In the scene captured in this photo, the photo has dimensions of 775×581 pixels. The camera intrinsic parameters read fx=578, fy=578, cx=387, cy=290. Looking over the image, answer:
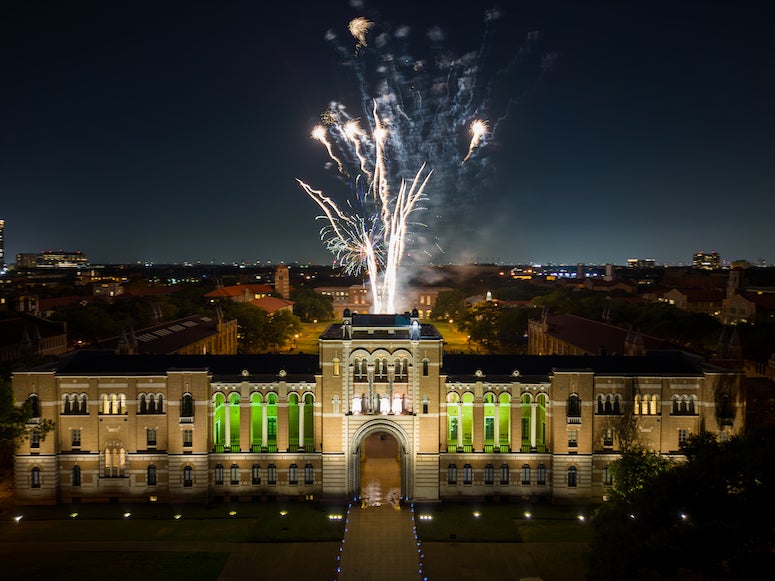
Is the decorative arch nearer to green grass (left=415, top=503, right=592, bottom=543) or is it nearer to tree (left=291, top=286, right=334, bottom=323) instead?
green grass (left=415, top=503, right=592, bottom=543)

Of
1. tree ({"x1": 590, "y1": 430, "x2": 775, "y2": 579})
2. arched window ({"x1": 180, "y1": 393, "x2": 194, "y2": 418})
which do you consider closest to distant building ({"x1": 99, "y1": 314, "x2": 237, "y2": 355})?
arched window ({"x1": 180, "y1": 393, "x2": 194, "y2": 418})

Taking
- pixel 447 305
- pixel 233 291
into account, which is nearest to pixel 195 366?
pixel 233 291

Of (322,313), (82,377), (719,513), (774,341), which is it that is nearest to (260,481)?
(82,377)

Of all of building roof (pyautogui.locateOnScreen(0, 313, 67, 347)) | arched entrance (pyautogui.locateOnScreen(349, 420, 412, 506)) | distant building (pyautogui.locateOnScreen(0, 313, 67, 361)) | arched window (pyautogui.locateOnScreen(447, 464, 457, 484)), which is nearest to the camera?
arched entrance (pyautogui.locateOnScreen(349, 420, 412, 506))

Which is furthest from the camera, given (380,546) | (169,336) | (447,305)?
(447,305)

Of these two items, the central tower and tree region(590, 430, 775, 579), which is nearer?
tree region(590, 430, 775, 579)

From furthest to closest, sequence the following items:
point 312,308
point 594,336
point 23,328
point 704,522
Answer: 1. point 312,308
2. point 23,328
3. point 594,336
4. point 704,522

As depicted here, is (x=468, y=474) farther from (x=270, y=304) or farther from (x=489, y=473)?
(x=270, y=304)
